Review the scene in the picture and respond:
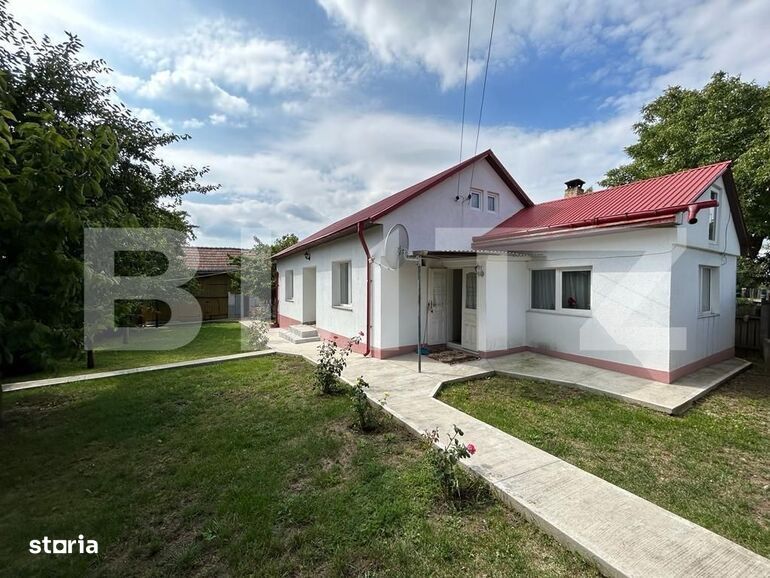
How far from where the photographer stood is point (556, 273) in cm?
920

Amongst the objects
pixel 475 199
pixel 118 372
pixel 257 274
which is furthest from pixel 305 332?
pixel 257 274

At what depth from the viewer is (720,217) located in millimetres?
9250

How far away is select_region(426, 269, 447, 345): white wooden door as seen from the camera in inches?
400

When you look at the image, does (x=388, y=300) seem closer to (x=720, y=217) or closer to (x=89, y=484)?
(x=89, y=484)

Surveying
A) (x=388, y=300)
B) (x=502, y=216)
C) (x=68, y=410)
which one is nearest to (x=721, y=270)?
(x=502, y=216)

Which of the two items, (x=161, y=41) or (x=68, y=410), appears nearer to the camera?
(x=68, y=410)

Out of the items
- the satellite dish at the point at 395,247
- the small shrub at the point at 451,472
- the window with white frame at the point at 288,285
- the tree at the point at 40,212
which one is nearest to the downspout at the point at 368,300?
the satellite dish at the point at 395,247

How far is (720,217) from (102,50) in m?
15.8

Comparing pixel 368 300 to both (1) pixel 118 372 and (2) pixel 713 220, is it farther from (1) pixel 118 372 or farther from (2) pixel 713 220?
(2) pixel 713 220

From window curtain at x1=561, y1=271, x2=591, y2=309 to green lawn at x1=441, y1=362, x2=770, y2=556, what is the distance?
9.03 feet

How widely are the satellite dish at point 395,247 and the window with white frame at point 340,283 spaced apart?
3405 millimetres

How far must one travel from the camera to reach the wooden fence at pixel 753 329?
10977 millimetres

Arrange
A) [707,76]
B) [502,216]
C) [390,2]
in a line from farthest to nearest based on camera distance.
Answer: [707,76] → [502,216] → [390,2]

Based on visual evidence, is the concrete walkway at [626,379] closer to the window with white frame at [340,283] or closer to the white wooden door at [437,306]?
the white wooden door at [437,306]
